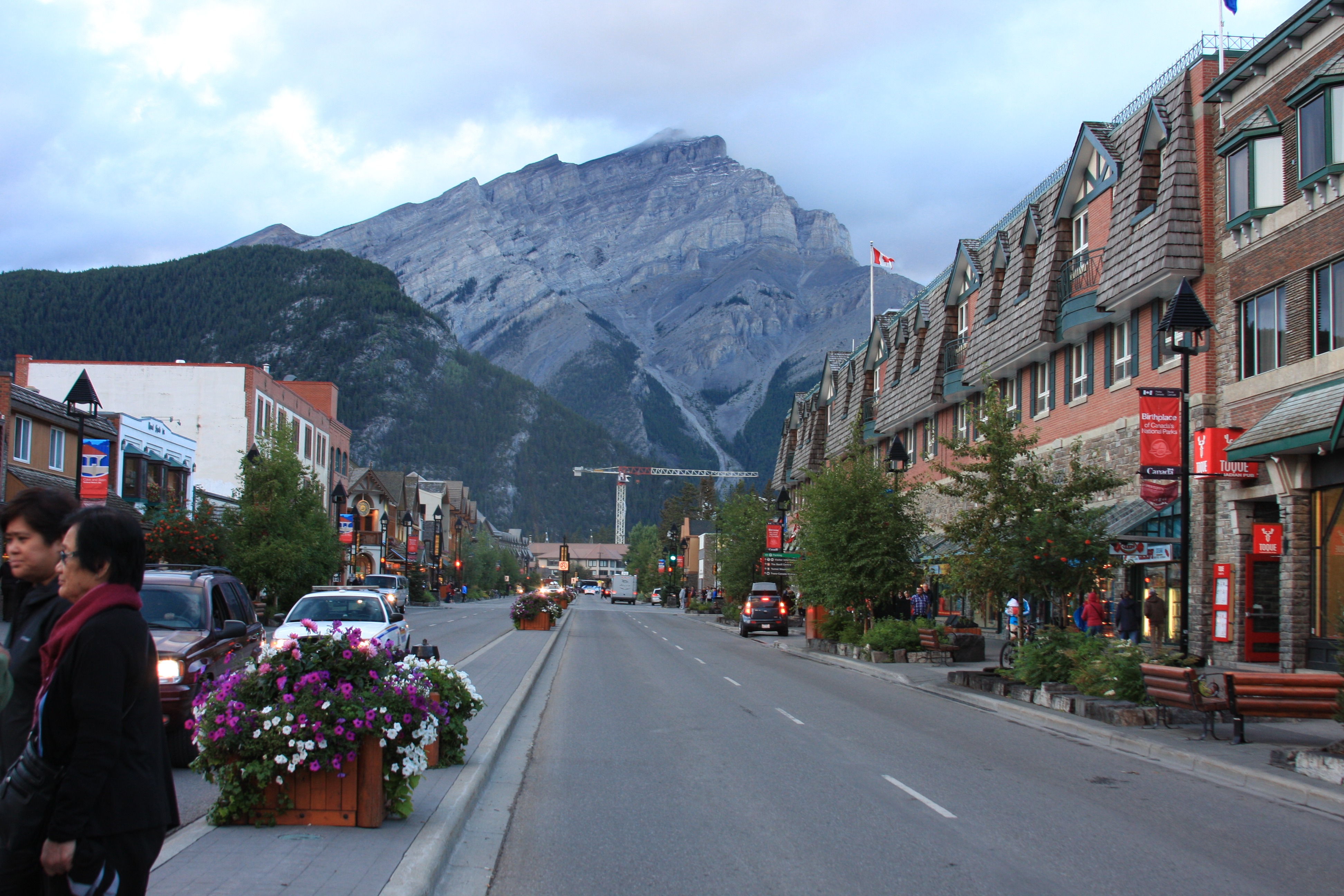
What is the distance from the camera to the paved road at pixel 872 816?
7035 mm

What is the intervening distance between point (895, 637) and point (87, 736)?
25.8 meters

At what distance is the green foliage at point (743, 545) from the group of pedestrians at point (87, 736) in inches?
1969

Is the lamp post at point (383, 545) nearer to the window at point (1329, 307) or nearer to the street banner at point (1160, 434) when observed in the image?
the window at point (1329, 307)

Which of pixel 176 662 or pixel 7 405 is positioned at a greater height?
pixel 7 405

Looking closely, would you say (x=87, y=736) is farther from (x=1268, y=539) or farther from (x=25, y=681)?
(x=1268, y=539)

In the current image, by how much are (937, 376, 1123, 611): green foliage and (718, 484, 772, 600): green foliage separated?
109 feet

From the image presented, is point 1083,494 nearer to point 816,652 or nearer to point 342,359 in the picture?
point 816,652

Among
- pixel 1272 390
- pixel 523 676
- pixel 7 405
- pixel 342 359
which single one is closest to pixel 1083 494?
pixel 1272 390

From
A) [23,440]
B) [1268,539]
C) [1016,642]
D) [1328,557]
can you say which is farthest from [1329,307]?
[23,440]

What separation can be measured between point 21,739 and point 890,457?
84.0ft

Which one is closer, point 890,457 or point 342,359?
point 890,457

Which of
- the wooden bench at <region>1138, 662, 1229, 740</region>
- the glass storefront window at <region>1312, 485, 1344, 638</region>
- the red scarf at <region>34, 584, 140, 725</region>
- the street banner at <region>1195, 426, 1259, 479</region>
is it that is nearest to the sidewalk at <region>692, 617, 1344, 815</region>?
the wooden bench at <region>1138, 662, 1229, 740</region>

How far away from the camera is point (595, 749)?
1247 cm

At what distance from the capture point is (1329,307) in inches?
780
